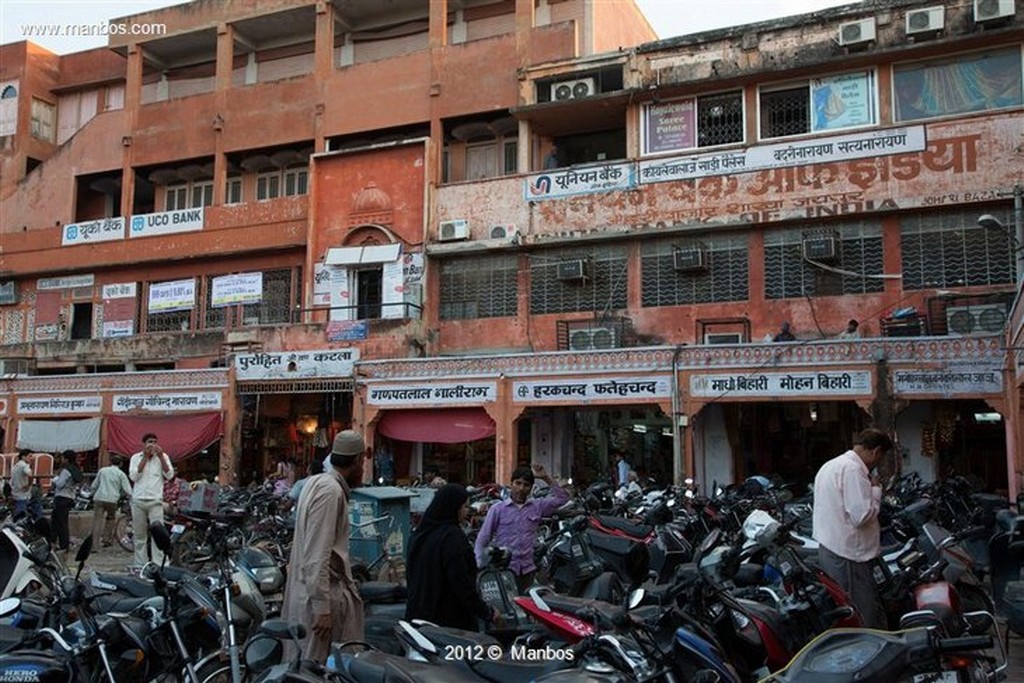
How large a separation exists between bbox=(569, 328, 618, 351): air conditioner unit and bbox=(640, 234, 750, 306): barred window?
1027 millimetres

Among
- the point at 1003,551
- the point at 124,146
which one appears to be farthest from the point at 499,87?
the point at 1003,551

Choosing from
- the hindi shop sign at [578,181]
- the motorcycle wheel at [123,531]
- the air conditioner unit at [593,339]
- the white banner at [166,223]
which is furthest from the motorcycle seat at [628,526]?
the white banner at [166,223]

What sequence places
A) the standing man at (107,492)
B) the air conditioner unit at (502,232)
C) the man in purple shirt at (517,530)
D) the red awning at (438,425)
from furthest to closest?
1. the air conditioner unit at (502,232)
2. the red awning at (438,425)
3. the standing man at (107,492)
4. the man in purple shirt at (517,530)

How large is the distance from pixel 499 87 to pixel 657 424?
9.26 meters

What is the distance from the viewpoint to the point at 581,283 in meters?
20.8

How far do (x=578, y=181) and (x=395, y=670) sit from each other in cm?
1784

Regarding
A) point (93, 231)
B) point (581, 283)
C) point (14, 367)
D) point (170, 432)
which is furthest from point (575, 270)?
point (14, 367)

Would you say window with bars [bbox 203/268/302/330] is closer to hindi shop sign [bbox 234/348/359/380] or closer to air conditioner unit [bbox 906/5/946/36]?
hindi shop sign [bbox 234/348/359/380]

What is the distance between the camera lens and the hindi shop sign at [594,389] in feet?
55.6

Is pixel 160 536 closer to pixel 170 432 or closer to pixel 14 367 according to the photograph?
pixel 170 432

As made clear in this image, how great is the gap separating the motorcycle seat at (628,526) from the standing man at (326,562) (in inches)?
187

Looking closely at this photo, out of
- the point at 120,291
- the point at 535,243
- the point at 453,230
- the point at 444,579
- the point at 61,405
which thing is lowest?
the point at 444,579

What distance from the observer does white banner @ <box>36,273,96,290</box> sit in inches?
1097

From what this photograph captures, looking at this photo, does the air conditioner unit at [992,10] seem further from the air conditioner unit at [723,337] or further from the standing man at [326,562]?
the standing man at [326,562]
